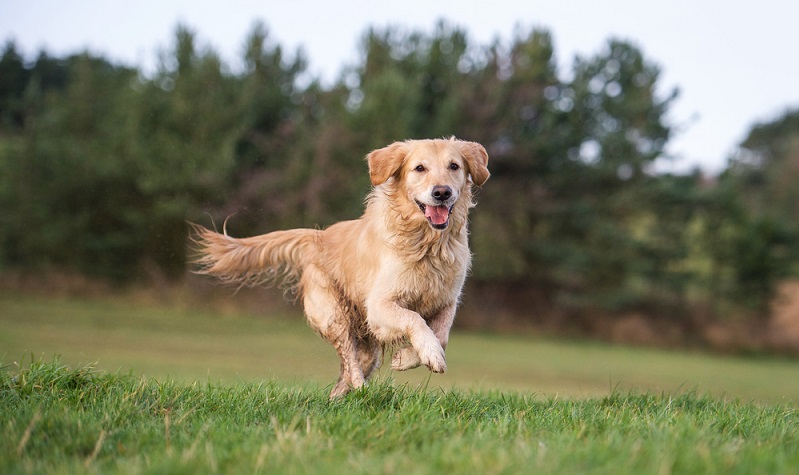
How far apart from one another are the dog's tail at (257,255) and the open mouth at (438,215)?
1476mm

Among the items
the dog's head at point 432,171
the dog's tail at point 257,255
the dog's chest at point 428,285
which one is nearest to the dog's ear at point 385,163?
the dog's head at point 432,171

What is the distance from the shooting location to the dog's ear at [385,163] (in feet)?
19.6

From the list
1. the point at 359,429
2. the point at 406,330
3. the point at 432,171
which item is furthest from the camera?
the point at 432,171

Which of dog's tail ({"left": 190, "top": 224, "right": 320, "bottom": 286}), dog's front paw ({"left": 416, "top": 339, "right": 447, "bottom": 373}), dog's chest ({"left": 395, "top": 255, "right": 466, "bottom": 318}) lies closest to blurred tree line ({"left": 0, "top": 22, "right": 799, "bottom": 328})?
dog's tail ({"left": 190, "top": 224, "right": 320, "bottom": 286})

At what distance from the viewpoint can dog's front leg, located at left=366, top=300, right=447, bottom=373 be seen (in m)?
5.06

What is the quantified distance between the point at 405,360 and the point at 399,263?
28.6 inches

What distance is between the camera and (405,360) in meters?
5.48

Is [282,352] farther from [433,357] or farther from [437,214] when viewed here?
[433,357]

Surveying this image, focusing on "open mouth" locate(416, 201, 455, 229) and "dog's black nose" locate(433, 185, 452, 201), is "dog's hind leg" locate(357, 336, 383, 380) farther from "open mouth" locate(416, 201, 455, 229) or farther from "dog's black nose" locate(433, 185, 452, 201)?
"dog's black nose" locate(433, 185, 452, 201)

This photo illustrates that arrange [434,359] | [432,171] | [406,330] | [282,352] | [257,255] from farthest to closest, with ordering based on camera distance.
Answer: [282,352]
[257,255]
[432,171]
[406,330]
[434,359]

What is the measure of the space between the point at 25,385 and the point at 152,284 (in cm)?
2289

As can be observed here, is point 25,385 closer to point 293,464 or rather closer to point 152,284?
point 293,464

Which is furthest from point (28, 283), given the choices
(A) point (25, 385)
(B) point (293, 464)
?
(B) point (293, 464)

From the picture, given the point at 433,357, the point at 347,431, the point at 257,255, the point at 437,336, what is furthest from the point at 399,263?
the point at 347,431
